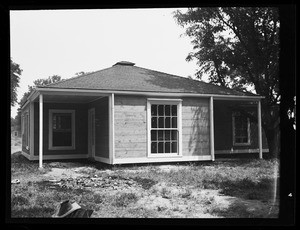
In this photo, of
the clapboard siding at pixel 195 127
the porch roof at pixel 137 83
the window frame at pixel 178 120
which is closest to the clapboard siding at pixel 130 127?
the window frame at pixel 178 120

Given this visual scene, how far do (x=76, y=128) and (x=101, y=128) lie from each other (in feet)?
3.98

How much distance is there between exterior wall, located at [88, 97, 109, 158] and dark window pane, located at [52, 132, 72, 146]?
952mm

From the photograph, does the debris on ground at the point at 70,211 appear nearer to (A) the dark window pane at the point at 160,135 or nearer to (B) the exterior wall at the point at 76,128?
(A) the dark window pane at the point at 160,135

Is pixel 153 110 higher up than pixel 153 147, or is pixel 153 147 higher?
pixel 153 110

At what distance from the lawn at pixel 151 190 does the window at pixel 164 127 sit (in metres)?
0.52

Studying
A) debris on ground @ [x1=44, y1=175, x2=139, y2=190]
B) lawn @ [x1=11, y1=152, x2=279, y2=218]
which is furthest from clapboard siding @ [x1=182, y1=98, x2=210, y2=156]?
debris on ground @ [x1=44, y1=175, x2=139, y2=190]

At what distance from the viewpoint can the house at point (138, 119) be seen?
8.20 metres

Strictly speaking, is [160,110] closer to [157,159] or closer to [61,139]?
[157,159]

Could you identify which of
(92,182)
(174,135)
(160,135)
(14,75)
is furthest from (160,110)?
(14,75)

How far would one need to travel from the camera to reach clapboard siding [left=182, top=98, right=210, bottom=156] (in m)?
8.78

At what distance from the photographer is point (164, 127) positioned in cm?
854

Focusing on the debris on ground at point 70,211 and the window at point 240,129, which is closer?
the debris on ground at point 70,211

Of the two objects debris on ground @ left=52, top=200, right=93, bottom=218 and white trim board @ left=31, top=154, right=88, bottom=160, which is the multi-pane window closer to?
white trim board @ left=31, top=154, right=88, bottom=160

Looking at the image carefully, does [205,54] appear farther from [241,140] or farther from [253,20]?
[241,140]
